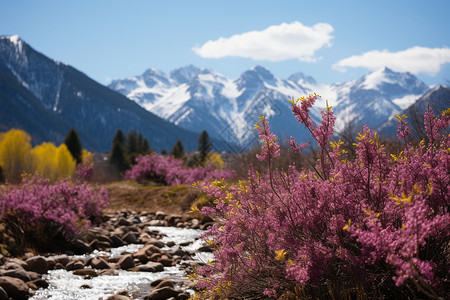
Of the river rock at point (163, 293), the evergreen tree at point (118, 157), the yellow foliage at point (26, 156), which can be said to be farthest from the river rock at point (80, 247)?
the evergreen tree at point (118, 157)

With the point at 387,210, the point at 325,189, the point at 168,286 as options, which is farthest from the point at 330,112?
the point at 168,286

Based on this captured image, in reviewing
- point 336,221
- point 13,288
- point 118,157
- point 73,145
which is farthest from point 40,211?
point 118,157

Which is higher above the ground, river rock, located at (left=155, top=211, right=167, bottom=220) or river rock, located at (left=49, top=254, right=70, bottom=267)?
river rock, located at (left=49, top=254, right=70, bottom=267)

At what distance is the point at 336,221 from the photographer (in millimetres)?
2361

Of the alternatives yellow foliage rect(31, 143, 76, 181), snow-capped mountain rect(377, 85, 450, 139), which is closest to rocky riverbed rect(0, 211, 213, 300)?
snow-capped mountain rect(377, 85, 450, 139)

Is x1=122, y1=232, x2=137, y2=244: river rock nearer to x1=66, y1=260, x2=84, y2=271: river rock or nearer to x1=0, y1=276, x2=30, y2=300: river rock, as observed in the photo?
x1=66, y1=260, x2=84, y2=271: river rock

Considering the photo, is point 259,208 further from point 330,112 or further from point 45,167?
point 45,167

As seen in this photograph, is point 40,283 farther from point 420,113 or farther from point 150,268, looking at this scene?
point 420,113

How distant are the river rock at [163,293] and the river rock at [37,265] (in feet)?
7.34

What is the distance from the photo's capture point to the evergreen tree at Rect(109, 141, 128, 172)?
200ft

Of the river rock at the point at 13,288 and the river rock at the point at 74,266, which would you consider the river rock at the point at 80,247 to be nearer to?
the river rock at the point at 74,266

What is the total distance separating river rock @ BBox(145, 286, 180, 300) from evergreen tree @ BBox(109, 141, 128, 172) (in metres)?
58.0

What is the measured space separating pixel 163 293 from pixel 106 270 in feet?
6.15

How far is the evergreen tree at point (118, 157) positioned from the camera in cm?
6090
